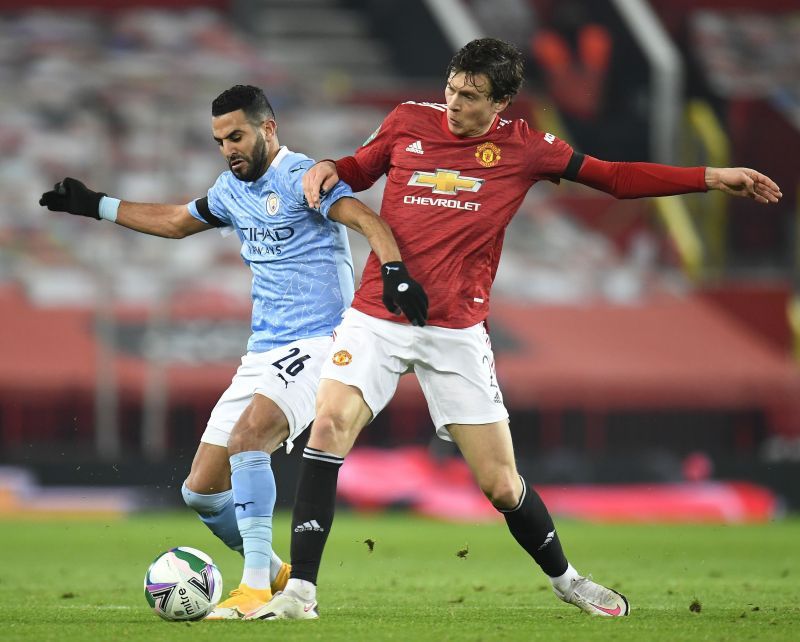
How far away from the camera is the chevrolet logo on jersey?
715 cm

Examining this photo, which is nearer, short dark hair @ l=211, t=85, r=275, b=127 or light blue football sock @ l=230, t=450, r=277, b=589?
light blue football sock @ l=230, t=450, r=277, b=589

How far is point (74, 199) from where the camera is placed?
790 cm

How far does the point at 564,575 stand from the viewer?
730 centimetres

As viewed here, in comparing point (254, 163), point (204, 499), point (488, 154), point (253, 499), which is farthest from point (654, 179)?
point (204, 499)

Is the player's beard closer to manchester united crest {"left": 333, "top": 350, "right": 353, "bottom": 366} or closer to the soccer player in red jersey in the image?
the soccer player in red jersey

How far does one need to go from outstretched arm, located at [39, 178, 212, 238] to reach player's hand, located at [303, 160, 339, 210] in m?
1.02

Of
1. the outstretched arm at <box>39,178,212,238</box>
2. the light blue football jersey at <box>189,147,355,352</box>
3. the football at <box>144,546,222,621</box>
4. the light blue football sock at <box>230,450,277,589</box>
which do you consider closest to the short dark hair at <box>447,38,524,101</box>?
the light blue football jersey at <box>189,147,355,352</box>

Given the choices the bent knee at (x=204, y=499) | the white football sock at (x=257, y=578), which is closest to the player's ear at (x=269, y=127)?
the bent knee at (x=204, y=499)

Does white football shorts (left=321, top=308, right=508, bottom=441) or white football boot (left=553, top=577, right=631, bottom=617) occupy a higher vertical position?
white football shorts (left=321, top=308, right=508, bottom=441)

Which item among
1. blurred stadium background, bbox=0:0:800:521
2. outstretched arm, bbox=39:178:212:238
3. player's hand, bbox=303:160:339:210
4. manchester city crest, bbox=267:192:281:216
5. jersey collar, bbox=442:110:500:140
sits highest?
jersey collar, bbox=442:110:500:140

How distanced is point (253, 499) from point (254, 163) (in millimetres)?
1584

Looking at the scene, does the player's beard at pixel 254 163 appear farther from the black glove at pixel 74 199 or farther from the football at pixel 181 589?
the football at pixel 181 589

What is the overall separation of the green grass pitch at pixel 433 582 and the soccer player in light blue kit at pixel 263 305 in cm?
64

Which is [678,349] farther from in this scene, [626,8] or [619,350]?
[626,8]
